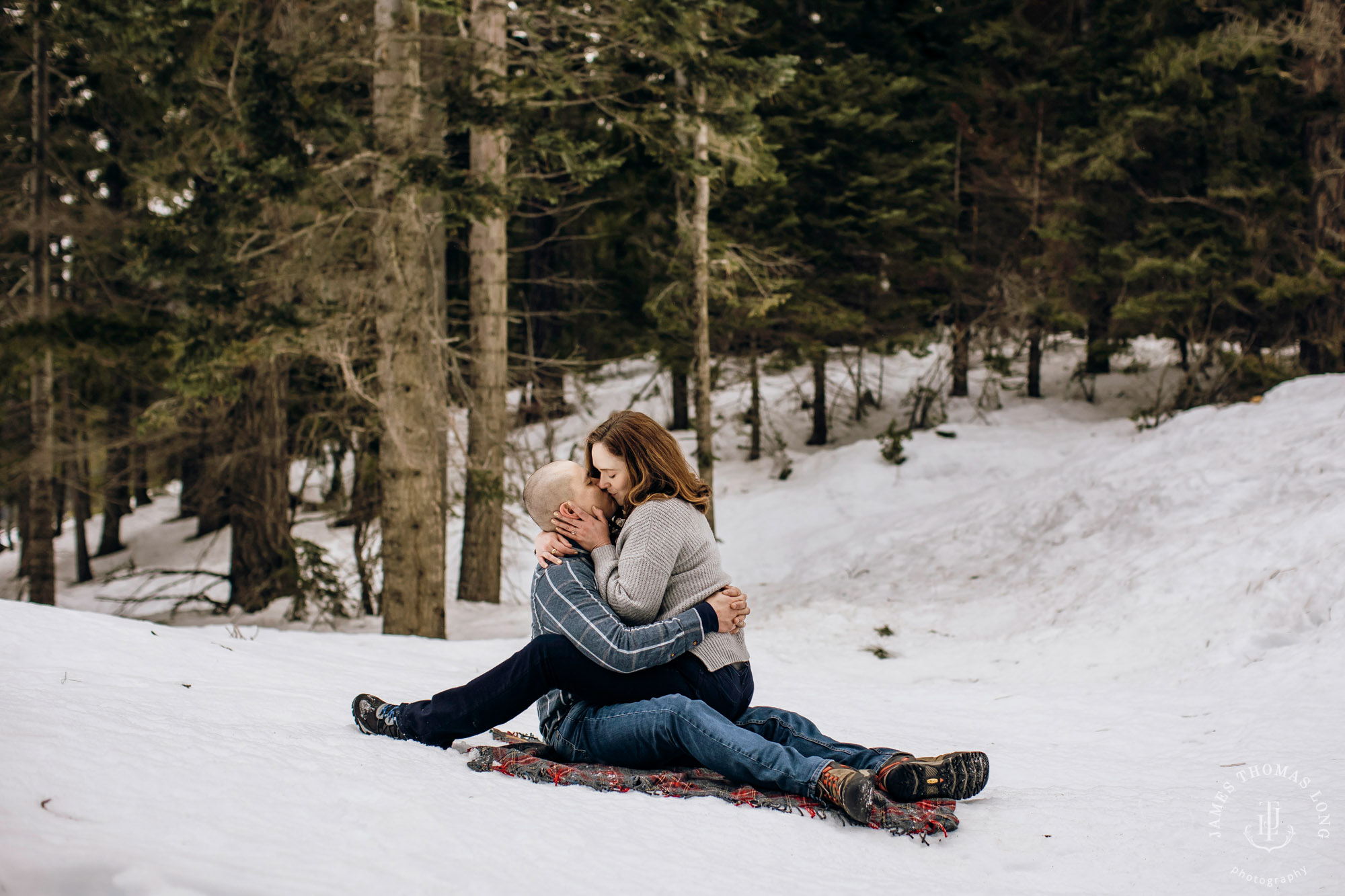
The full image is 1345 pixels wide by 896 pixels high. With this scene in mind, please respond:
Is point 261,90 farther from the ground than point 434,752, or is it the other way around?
point 261,90

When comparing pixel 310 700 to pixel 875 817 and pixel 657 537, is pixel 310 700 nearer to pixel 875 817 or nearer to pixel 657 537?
pixel 657 537

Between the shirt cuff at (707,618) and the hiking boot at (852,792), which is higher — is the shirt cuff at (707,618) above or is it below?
above

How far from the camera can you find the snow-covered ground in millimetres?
2219

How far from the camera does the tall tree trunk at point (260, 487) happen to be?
37.7 ft

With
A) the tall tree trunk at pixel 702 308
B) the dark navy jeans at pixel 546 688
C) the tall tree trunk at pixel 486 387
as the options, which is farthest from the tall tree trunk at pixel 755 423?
the dark navy jeans at pixel 546 688

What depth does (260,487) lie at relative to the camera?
457 inches

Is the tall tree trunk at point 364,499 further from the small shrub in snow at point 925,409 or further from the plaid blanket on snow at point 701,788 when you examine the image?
the small shrub in snow at point 925,409

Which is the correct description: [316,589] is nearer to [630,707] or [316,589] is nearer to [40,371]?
[40,371]

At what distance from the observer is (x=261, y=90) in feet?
21.8

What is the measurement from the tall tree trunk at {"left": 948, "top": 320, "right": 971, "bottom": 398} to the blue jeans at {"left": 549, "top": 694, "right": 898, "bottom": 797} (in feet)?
50.8

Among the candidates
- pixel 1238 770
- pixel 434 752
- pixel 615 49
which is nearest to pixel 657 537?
pixel 434 752

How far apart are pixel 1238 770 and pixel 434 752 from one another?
369 cm

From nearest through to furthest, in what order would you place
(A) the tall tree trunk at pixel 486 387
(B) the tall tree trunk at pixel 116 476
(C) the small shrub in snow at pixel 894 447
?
(A) the tall tree trunk at pixel 486 387 < (B) the tall tree trunk at pixel 116 476 < (C) the small shrub in snow at pixel 894 447

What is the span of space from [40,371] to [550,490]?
1225 cm
